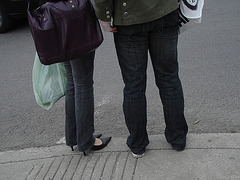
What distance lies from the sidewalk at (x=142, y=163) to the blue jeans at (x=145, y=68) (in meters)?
0.13

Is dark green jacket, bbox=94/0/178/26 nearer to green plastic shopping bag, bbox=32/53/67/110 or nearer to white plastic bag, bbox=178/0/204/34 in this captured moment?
white plastic bag, bbox=178/0/204/34

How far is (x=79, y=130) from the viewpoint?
2.61 m

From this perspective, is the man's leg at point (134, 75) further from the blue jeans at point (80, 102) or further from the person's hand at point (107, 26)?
the blue jeans at point (80, 102)

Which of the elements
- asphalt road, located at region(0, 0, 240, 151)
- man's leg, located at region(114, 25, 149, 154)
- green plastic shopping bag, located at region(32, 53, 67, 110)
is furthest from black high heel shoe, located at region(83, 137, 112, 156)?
green plastic shopping bag, located at region(32, 53, 67, 110)

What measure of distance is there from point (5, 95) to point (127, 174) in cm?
248

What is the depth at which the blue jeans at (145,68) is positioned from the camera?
222 centimetres

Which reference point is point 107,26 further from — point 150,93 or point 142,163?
point 150,93

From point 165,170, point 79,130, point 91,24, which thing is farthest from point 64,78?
point 165,170

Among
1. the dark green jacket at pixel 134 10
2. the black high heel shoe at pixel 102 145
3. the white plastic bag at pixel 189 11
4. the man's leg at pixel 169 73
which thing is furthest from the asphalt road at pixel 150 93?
the dark green jacket at pixel 134 10

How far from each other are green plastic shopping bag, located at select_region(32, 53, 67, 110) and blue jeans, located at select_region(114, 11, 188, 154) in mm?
563

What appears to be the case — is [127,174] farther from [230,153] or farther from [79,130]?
[230,153]

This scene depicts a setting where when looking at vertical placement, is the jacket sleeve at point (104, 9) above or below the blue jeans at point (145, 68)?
above

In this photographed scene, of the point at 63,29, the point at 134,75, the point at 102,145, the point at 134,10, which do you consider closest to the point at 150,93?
the point at 102,145

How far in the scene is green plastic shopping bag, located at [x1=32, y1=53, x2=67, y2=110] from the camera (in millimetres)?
2629
